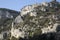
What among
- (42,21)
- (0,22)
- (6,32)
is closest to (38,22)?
(42,21)

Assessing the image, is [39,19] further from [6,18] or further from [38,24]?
[6,18]

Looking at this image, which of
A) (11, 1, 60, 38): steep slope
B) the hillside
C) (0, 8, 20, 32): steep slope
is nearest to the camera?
the hillside

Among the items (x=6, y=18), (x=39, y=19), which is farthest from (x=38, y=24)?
(x=6, y=18)

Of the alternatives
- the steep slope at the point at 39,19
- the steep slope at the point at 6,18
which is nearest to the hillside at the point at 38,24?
the steep slope at the point at 39,19

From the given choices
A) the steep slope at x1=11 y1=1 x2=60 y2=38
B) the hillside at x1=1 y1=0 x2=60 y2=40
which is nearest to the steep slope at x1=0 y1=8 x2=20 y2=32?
the hillside at x1=1 y1=0 x2=60 y2=40

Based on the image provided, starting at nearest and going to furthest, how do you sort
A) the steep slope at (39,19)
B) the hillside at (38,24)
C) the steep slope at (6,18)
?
1. the hillside at (38,24)
2. the steep slope at (39,19)
3. the steep slope at (6,18)

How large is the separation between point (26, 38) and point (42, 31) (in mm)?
7601

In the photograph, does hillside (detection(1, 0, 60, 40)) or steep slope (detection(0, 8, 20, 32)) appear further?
steep slope (detection(0, 8, 20, 32))

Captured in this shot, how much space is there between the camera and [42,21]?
310 ft

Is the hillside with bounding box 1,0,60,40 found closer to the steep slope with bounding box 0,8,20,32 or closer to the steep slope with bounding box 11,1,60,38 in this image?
the steep slope with bounding box 11,1,60,38

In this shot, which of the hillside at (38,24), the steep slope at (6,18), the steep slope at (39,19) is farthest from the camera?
the steep slope at (6,18)

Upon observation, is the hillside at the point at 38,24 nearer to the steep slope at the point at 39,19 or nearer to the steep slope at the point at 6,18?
the steep slope at the point at 39,19

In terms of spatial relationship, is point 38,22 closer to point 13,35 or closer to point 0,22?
point 13,35

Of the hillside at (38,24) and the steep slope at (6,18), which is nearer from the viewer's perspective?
the hillside at (38,24)
